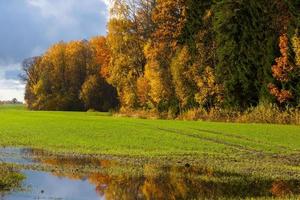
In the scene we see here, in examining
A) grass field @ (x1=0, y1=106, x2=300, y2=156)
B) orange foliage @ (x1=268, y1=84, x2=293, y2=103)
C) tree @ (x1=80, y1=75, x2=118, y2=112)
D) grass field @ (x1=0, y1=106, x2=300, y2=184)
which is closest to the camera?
grass field @ (x1=0, y1=106, x2=300, y2=184)

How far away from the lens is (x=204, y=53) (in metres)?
62.6

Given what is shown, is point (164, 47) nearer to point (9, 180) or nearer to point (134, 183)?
point (134, 183)

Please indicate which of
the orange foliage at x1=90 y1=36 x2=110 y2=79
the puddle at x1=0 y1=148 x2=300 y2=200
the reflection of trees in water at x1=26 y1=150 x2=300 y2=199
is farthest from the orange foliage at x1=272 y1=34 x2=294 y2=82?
the orange foliage at x1=90 y1=36 x2=110 y2=79

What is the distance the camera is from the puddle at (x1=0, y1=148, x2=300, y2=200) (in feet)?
54.7

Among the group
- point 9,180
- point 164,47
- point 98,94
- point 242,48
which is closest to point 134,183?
point 9,180

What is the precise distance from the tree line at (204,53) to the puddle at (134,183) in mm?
29828

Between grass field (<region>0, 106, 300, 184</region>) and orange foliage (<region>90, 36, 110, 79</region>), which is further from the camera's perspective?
orange foliage (<region>90, 36, 110, 79</region>)

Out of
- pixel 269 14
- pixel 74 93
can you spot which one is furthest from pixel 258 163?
pixel 74 93

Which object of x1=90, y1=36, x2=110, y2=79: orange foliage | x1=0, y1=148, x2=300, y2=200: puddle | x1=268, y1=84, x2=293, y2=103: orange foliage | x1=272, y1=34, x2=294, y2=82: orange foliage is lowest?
x1=0, y1=148, x2=300, y2=200: puddle

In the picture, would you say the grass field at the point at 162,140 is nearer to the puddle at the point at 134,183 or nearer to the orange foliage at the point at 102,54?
the puddle at the point at 134,183

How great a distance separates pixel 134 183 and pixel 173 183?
1374 mm

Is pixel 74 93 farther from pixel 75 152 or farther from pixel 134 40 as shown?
pixel 75 152

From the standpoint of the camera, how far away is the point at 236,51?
190ft

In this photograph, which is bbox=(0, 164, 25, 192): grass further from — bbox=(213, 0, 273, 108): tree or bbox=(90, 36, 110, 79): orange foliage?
bbox=(90, 36, 110, 79): orange foliage
